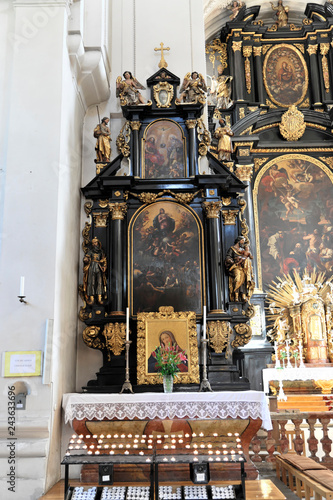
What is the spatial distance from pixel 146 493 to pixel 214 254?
13.2 ft

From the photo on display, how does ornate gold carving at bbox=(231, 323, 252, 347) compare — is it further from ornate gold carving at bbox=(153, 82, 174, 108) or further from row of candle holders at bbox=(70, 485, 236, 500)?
ornate gold carving at bbox=(153, 82, 174, 108)

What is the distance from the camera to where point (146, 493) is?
436 centimetres

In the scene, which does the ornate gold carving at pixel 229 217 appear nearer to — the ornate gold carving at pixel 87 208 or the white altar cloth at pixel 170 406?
the ornate gold carving at pixel 87 208

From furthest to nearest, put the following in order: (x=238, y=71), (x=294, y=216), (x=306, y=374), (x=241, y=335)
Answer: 1. (x=238, y=71)
2. (x=294, y=216)
3. (x=306, y=374)
4. (x=241, y=335)

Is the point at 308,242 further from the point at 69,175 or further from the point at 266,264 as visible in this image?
the point at 69,175

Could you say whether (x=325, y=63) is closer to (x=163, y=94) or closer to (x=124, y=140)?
(x=163, y=94)

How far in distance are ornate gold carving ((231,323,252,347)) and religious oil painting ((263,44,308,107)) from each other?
1037 centimetres

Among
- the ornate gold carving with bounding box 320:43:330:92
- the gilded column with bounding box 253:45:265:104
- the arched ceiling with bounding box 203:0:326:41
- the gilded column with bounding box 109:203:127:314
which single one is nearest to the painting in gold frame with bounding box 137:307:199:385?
the gilded column with bounding box 109:203:127:314

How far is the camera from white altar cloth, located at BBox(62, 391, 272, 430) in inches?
241

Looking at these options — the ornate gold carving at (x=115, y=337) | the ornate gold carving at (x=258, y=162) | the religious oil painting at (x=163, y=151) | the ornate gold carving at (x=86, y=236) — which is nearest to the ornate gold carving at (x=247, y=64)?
the ornate gold carving at (x=258, y=162)

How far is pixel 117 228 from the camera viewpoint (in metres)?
7.87

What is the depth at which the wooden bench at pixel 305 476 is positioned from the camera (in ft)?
15.4

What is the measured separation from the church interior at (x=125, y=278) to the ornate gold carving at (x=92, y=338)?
0.8 inches

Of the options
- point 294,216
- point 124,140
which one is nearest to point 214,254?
point 124,140
